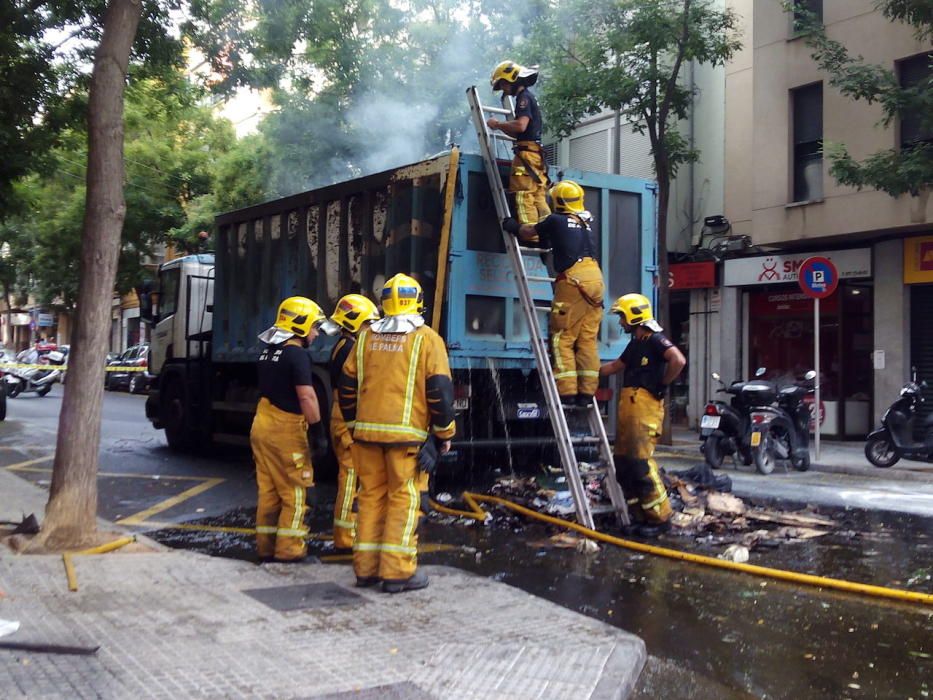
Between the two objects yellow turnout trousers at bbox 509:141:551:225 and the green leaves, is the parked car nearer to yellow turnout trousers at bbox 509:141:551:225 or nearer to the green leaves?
the green leaves

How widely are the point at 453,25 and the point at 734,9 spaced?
17.5ft

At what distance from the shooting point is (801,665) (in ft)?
14.2

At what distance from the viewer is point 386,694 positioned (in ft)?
12.1

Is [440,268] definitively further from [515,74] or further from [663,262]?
[663,262]

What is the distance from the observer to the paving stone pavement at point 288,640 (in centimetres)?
373

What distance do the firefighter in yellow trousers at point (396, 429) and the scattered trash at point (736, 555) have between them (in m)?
2.19

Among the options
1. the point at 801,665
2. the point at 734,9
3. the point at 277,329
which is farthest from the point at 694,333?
the point at 801,665

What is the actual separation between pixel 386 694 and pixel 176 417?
9.64 metres

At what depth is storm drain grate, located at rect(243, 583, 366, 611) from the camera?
4.96m

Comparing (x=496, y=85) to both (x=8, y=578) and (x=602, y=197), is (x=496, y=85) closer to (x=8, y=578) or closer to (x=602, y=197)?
(x=602, y=197)

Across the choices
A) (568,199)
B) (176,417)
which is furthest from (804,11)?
(176,417)

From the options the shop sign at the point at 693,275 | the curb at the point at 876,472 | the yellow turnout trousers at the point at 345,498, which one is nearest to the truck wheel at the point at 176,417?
the yellow turnout trousers at the point at 345,498

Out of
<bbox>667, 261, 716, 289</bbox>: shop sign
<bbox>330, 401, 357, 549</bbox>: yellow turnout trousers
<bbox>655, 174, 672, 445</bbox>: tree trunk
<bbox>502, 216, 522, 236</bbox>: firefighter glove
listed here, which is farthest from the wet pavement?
<bbox>667, 261, 716, 289</bbox>: shop sign

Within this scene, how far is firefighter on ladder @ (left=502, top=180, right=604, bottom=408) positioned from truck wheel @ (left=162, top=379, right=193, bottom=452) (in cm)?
644
